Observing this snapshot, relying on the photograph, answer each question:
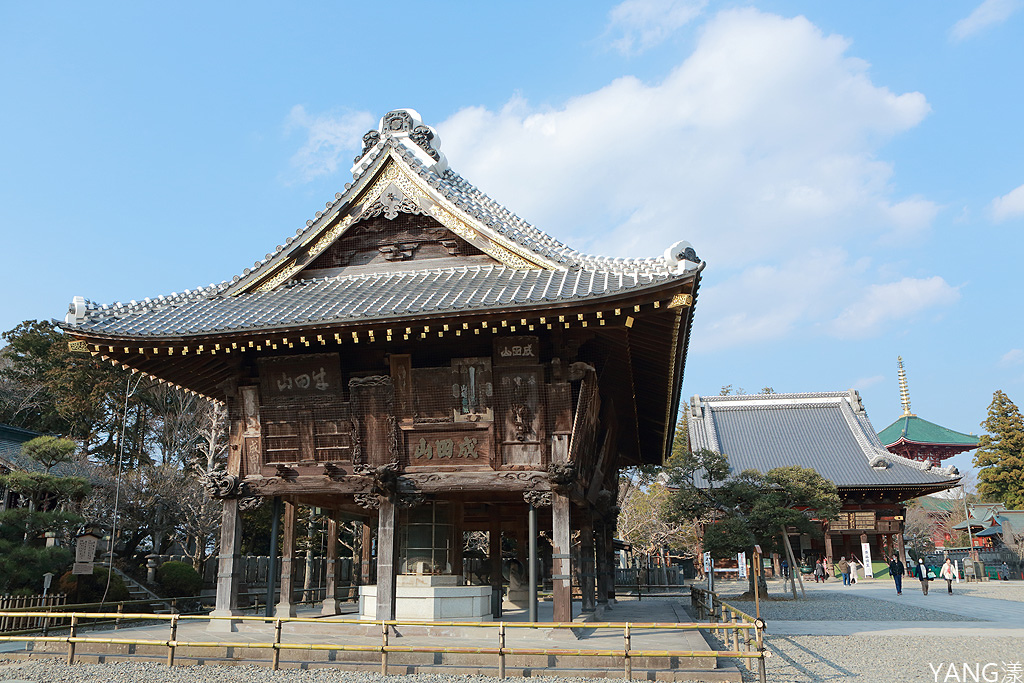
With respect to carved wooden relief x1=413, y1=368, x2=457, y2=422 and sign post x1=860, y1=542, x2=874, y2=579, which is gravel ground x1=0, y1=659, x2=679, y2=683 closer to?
carved wooden relief x1=413, y1=368, x2=457, y2=422

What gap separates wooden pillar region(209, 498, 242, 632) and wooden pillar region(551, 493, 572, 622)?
5.75 m

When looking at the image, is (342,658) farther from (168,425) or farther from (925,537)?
(925,537)

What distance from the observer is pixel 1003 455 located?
52.2m

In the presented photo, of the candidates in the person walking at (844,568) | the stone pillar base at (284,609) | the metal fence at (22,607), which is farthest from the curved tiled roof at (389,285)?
the person walking at (844,568)

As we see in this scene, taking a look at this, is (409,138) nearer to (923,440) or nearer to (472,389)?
(472,389)

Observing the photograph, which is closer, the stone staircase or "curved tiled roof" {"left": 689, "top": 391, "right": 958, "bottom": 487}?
the stone staircase

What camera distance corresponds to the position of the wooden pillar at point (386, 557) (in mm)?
12445

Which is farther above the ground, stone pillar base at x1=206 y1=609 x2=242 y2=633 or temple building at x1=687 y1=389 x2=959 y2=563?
temple building at x1=687 y1=389 x2=959 y2=563

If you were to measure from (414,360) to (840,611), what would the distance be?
58.6 feet

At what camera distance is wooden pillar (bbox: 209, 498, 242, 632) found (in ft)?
43.1

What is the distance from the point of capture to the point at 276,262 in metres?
15.1

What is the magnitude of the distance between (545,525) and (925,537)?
190ft

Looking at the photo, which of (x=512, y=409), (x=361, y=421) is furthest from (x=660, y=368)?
(x=361, y=421)

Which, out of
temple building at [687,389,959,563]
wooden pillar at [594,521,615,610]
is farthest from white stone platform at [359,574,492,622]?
temple building at [687,389,959,563]
